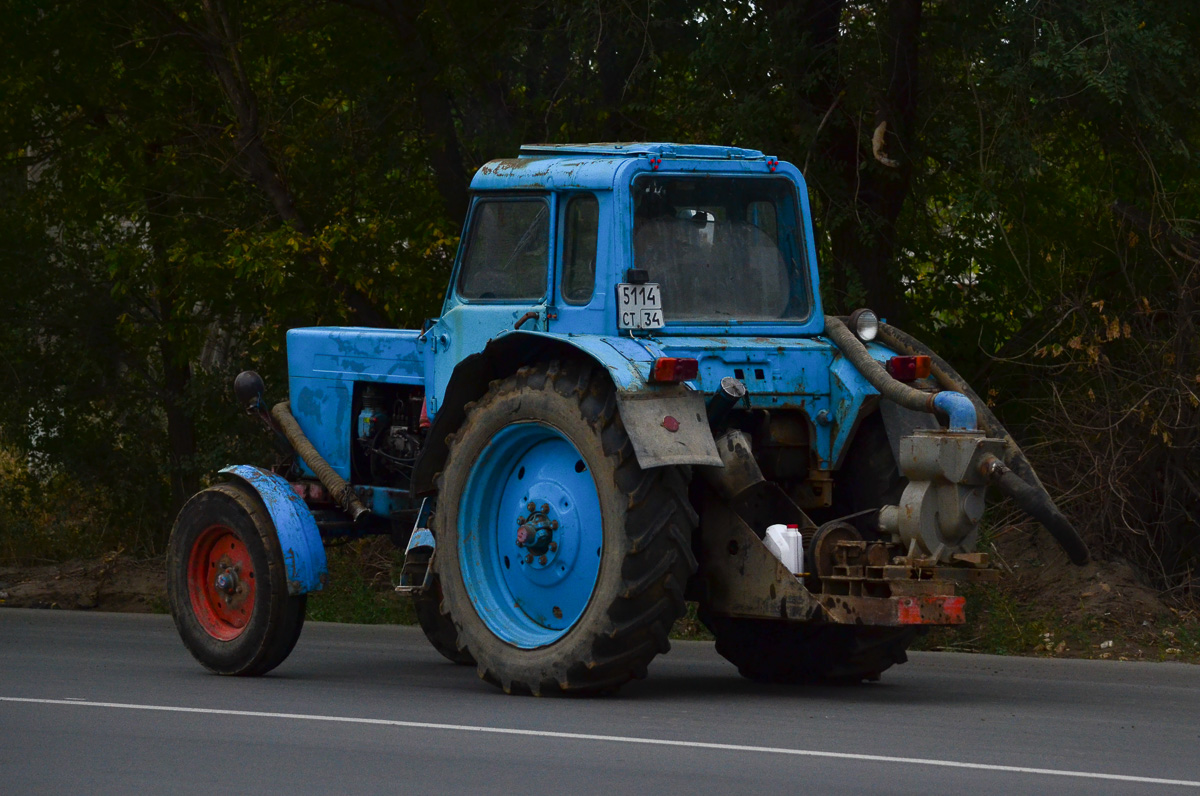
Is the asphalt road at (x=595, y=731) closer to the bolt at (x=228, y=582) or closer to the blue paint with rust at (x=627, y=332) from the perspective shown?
the bolt at (x=228, y=582)

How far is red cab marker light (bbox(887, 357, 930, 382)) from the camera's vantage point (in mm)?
10680

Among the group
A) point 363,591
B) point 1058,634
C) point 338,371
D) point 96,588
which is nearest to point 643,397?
point 338,371

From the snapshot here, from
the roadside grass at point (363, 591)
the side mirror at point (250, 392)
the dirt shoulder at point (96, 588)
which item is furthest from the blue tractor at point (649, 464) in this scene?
the dirt shoulder at point (96, 588)

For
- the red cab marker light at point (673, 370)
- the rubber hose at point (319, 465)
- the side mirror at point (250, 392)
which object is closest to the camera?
the red cab marker light at point (673, 370)

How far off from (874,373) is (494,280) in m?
2.21

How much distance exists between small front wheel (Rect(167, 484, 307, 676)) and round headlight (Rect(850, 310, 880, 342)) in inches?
140

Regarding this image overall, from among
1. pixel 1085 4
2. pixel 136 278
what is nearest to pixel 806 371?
pixel 1085 4

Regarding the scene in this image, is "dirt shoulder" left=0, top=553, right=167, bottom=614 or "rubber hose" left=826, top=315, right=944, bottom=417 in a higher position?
"rubber hose" left=826, top=315, right=944, bottom=417

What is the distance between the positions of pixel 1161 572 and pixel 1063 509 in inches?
34.0

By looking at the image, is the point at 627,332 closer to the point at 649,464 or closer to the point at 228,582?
the point at 649,464

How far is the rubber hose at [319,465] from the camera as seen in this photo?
12.5m

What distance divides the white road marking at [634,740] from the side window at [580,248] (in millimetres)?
2557

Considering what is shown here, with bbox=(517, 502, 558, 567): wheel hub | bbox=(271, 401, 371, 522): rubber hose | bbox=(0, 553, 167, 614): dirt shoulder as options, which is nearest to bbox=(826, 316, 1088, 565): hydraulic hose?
bbox=(517, 502, 558, 567): wheel hub

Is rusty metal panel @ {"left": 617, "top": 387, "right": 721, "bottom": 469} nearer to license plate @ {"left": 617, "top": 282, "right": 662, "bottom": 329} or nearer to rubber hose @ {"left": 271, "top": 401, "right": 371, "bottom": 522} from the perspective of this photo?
license plate @ {"left": 617, "top": 282, "right": 662, "bottom": 329}
